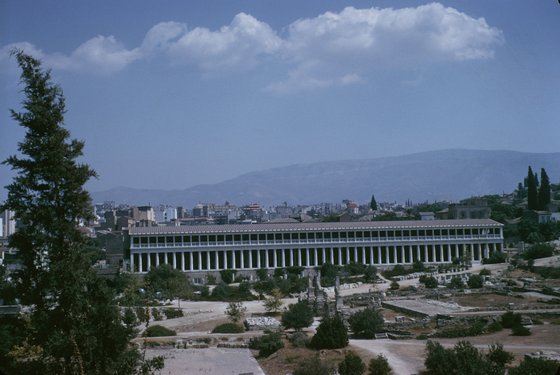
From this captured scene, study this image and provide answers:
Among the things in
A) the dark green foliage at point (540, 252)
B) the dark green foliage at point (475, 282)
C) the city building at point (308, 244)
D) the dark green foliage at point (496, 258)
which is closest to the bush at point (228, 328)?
the dark green foliage at point (475, 282)

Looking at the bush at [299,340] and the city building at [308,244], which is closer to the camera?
the bush at [299,340]

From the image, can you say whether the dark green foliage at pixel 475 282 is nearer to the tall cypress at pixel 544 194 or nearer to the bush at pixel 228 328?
the bush at pixel 228 328

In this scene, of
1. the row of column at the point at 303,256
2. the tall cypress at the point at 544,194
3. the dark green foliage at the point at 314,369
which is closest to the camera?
the dark green foliage at the point at 314,369

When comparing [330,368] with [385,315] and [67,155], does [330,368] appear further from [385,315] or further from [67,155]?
[385,315]

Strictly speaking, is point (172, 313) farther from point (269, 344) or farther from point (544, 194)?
point (544, 194)

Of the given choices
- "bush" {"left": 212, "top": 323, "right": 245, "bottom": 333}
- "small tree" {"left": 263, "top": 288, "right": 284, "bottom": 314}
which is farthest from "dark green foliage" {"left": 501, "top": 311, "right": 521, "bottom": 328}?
"small tree" {"left": 263, "top": 288, "right": 284, "bottom": 314}

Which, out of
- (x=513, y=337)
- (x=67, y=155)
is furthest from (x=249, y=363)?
(x=67, y=155)
